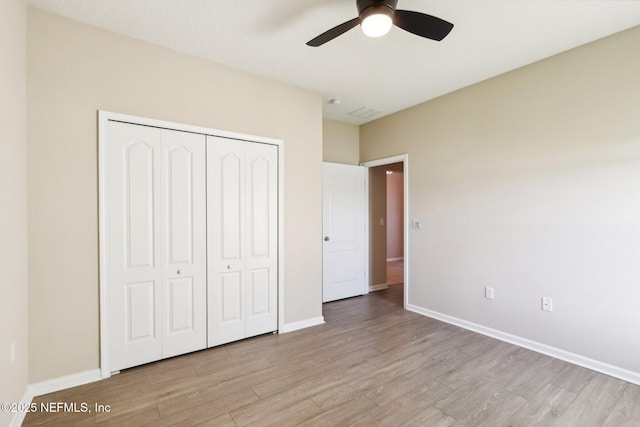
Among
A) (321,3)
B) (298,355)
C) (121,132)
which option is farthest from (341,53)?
(298,355)

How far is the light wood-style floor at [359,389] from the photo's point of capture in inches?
74.0

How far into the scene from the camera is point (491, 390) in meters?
2.18

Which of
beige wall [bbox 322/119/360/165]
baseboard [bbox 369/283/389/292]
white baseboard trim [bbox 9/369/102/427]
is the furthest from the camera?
baseboard [bbox 369/283/389/292]

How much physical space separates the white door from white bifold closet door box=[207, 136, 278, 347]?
1.32 m

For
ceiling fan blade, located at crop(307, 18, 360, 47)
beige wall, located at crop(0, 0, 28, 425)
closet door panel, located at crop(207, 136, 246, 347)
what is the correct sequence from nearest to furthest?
beige wall, located at crop(0, 0, 28, 425) < ceiling fan blade, located at crop(307, 18, 360, 47) < closet door panel, located at crop(207, 136, 246, 347)

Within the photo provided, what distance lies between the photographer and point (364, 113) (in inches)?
168

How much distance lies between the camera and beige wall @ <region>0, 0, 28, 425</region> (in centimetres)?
163

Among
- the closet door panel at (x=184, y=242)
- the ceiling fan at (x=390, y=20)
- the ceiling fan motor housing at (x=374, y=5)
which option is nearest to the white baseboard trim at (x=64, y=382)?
the closet door panel at (x=184, y=242)

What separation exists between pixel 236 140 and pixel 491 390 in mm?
3081

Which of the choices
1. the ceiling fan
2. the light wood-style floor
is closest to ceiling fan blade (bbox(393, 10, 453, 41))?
the ceiling fan

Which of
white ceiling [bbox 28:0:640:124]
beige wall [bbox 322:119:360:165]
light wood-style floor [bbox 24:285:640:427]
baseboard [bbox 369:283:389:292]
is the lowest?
light wood-style floor [bbox 24:285:640:427]

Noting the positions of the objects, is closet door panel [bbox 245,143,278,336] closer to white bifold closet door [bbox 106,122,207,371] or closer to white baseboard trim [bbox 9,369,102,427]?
white bifold closet door [bbox 106,122,207,371]

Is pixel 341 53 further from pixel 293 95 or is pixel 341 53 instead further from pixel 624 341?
Answer: pixel 624 341

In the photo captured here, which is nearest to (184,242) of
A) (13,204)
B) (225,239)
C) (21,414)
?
(225,239)
